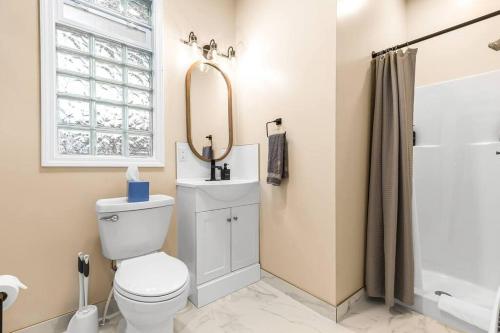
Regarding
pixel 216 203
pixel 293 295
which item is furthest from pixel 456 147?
pixel 216 203

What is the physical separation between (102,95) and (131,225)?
3.11ft

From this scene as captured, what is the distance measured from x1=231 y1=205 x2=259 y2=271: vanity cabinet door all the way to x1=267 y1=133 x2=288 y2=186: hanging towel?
1.21 feet

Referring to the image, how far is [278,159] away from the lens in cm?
179

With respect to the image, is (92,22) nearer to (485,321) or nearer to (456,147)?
(456,147)

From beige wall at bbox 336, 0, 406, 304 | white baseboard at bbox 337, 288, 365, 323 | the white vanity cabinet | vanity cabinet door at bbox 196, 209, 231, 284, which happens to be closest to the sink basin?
the white vanity cabinet

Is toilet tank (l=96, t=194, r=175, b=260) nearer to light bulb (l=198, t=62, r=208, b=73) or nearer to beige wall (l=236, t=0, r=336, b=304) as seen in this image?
beige wall (l=236, t=0, r=336, b=304)

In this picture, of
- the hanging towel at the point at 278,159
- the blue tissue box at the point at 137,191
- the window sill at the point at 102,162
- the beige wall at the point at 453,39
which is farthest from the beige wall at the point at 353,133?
the window sill at the point at 102,162

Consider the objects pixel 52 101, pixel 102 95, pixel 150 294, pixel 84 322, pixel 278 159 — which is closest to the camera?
pixel 150 294

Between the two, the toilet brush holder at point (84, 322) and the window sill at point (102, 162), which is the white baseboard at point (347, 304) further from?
the window sill at point (102, 162)

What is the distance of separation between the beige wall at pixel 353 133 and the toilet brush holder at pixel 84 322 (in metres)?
1.48

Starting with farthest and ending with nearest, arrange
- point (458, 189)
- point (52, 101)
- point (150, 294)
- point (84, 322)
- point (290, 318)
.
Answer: point (458, 189) → point (290, 318) → point (52, 101) → point (84, 322) → point (150, 294)

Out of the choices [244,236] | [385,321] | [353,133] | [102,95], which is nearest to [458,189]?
[353,133]

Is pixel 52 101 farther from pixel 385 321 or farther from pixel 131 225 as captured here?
pixel 385 321

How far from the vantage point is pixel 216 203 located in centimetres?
180
